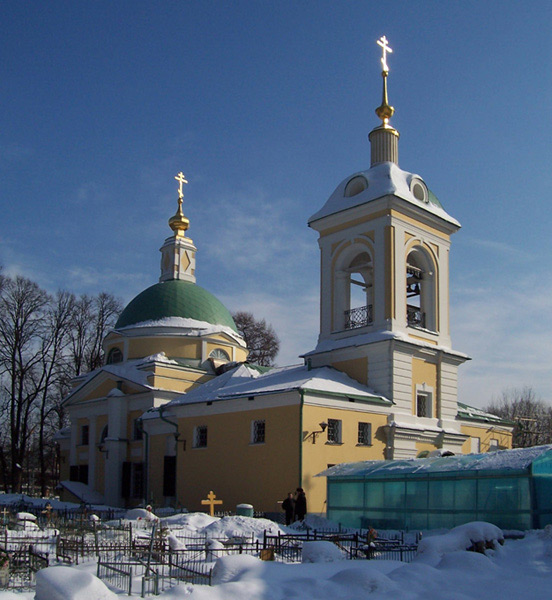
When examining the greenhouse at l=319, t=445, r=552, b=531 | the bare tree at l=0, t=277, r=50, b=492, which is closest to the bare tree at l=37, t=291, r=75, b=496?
the bare tree at l=0, t=277, r=50, b=492

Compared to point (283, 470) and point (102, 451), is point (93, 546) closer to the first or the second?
point (283, 470)

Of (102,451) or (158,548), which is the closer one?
(158,548)

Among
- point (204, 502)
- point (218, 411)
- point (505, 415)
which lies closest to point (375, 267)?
point (218, 411)

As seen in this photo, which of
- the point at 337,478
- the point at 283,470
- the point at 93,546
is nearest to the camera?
the point at 93,546

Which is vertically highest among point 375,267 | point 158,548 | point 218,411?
point 375,267

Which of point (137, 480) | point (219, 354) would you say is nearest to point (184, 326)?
point (219, 354)

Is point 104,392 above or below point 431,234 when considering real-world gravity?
below

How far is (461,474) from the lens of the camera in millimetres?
19391

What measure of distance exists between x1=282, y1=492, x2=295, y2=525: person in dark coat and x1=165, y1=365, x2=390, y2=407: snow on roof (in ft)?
11.4

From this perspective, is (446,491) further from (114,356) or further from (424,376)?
(114,356)

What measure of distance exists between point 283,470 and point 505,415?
3972cm

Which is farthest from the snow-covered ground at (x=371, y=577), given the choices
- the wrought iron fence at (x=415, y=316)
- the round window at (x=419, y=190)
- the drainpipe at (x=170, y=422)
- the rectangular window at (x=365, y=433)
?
the round window at (x=419, y=190)

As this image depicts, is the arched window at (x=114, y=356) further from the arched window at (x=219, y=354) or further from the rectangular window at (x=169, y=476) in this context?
the rectangular window at (x=169, y=476)

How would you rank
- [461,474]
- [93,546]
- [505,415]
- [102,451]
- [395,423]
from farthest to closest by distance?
[505,415] → [102,451] → [395,423] → [461,474] → [93,546]
